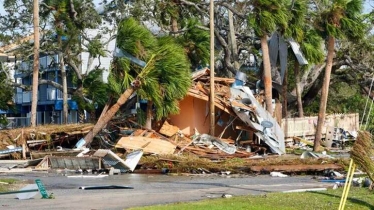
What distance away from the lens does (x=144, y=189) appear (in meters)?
20.1

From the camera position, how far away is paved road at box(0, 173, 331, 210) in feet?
52.3

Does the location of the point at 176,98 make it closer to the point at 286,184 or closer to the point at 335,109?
the point at 286,184

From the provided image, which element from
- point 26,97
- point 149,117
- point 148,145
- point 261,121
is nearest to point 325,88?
point 261,121

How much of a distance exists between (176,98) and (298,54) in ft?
30.8

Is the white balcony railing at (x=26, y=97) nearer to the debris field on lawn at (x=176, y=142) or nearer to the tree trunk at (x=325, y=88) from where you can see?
the debris field on lawn at (x=176, y=142)

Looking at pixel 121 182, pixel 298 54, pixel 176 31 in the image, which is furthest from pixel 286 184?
pixel 176 31

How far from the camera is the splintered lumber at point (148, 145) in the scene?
1109 inches

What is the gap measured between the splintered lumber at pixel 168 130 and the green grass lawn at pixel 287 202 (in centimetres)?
1410

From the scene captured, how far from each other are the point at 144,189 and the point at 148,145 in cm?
822

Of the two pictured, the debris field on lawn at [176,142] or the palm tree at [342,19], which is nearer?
the debris field on lawn at [176,142]

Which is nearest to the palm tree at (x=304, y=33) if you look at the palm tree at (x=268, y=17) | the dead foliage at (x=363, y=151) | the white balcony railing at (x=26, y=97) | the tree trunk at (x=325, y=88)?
the palm tree at (x=268, y=17)

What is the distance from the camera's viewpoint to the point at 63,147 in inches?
1293

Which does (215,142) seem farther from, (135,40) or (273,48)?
(273,48)

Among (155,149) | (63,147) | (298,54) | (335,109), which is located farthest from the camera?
(335,109)
